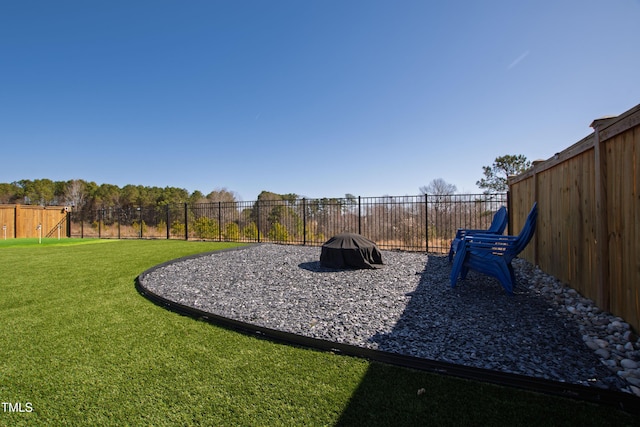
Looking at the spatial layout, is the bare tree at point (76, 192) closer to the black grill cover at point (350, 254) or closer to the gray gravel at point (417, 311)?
the gray gravel at point (417, 311)

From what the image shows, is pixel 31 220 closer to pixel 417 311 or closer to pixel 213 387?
pixel 213 387

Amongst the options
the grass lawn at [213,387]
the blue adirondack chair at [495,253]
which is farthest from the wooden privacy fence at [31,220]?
the blue adirondack chair at [495,253]

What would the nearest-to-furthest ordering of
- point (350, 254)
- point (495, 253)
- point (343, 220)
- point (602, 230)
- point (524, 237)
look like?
point (602, 230)
point (524, 237)
point (495, 253)
point (350, 254)
point (343, 220)

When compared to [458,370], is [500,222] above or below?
above

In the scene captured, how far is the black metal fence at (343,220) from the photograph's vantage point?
8.33 metres

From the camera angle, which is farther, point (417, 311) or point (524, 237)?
point (524, 237)

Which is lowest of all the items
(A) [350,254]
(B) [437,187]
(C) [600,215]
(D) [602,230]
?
(A) [350,254]

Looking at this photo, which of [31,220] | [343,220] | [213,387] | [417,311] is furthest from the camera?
[31,220]

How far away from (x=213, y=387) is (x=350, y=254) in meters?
3.90

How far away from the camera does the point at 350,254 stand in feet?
17.5

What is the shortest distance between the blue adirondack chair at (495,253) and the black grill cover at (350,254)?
5.51ft

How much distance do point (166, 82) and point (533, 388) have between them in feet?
38.9

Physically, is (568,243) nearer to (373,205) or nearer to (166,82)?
(373,205)

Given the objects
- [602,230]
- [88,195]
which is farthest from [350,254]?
[88,195]
